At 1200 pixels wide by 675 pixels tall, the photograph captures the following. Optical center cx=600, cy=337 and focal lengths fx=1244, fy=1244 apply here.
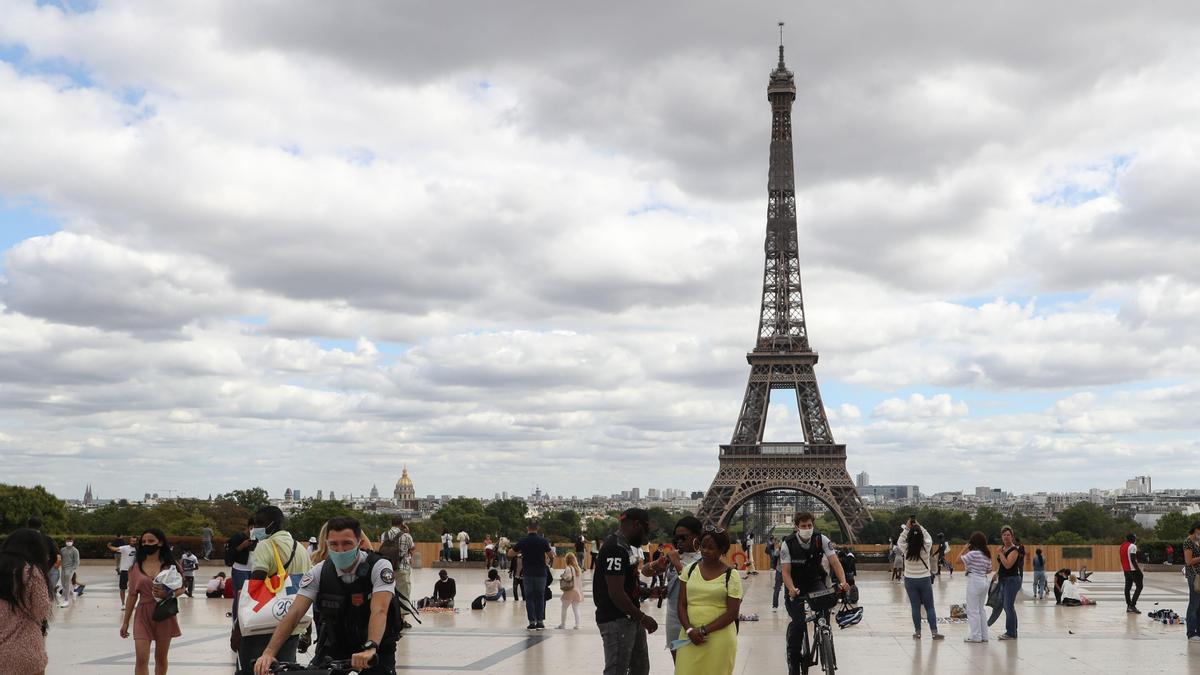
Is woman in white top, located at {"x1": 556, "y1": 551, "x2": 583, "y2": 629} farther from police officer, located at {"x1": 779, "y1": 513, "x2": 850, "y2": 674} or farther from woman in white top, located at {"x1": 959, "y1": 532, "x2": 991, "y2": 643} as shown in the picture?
police officer, located at {"x1": 779, "y1": 513, "x2": 850, "y2": 674}

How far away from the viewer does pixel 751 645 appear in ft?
53.9

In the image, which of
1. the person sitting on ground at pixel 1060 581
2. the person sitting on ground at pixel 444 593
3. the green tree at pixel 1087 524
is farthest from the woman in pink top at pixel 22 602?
the green tree at pixel 1087 524

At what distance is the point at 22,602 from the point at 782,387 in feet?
254

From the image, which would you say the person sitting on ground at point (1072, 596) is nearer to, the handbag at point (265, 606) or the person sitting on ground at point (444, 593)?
the person sitting on ground at point (444, 593)

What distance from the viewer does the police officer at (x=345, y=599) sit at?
6867 millimetres

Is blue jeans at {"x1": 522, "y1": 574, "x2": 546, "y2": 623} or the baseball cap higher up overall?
the baseball cap

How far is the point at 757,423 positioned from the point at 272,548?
73.7m

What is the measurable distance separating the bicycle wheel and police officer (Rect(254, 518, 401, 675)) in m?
5.03

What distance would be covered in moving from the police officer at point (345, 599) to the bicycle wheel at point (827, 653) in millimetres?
5031

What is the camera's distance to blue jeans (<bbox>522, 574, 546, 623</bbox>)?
59.7ft

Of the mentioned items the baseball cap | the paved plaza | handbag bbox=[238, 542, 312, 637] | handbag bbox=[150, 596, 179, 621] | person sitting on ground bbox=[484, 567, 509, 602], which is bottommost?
the paved plaza

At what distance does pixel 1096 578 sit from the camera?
114ft

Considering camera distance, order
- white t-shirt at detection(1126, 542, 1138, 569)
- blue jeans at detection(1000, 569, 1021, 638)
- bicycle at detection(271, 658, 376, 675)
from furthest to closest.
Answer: white t-shirt at detection(1126, 542, 1138, 569) < blue jeans at detection(1000, 569, 1021, 638) < bicycle at detection(271, 658, 376, 675)

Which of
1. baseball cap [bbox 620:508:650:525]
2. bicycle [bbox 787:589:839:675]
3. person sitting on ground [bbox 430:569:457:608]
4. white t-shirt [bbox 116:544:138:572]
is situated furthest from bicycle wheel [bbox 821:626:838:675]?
white t-shirt [bbox 116:544:138:572]
